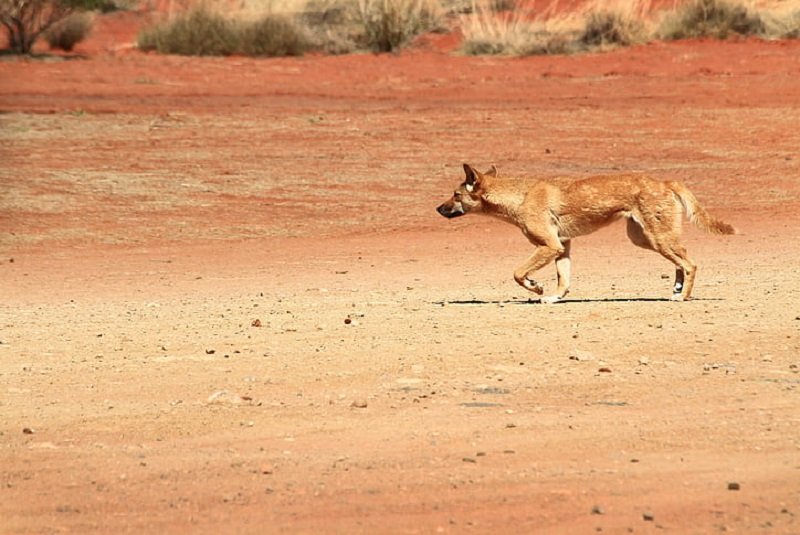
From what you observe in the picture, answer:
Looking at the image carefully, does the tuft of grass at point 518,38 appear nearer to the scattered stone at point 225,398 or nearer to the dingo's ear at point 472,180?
the dingo's ear at point 472,180

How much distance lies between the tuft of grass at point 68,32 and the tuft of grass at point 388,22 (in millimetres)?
7815

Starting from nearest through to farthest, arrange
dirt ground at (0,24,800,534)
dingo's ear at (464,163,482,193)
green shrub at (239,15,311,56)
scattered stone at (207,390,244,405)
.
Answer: dirt ground at (0,24,800,534), scattered stone at (207,390,244,405), dingo's ear at (464,163,482,193), green shrub at (239,15,311,56)

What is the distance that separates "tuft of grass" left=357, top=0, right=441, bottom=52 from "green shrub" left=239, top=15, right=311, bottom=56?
1876 millimetres

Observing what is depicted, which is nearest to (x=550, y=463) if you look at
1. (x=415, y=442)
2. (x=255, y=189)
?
(x=415, y=442)

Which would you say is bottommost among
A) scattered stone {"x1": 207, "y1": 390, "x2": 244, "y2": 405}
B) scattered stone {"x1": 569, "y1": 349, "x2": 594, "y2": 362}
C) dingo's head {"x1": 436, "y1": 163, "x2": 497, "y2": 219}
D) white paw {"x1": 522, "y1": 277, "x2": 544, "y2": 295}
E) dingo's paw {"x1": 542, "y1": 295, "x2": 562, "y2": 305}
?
dingo's paw {"x1": 542, "y1": 295, "x2": 562, "y2": 305}

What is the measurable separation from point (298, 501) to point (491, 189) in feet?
21.6

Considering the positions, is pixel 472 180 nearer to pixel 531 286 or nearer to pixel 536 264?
pixel 536 264

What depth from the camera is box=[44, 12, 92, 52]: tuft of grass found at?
140 ft

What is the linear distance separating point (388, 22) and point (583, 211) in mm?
27959

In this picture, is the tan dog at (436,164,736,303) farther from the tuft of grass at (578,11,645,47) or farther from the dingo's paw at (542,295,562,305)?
the tuft of grass at (578,11,645,47)

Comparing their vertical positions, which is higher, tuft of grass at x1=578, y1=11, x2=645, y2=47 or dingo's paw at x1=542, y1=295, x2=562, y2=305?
dingo's paw at x1=542, y1=295, x2=562, y2=305

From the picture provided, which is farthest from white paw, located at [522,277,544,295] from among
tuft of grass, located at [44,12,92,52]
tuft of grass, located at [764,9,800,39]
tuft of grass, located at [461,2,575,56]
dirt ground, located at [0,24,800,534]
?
tuft of grass, located at [44,12,92,52]

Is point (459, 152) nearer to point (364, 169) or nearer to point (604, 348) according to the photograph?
point (364, 169)

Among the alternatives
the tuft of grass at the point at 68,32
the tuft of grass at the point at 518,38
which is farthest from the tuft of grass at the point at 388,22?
the tuft of grass at the point at 68,32
